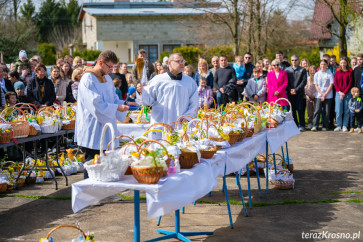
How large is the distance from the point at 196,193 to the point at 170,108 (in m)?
2.37

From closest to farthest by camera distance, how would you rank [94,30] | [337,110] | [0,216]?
[0,216] < [337,110] < [94,30]

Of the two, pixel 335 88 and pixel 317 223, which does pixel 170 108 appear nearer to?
pixel 317 223

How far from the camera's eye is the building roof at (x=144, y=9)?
24627 millimetres

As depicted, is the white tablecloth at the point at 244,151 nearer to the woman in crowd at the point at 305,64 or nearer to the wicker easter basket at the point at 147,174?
the wicker easter basket at the point at 147,174

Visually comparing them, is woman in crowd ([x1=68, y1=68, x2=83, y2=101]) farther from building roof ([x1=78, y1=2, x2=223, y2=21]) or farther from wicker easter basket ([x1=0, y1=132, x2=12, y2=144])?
building roof ([x1=78, y1=2, x2=223, y2=21])

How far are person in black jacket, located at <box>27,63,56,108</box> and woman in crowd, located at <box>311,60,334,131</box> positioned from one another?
7.44m

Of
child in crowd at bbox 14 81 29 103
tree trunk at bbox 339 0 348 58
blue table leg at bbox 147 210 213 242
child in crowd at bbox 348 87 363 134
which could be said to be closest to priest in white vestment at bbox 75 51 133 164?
blue table leg at bbox 147 210 213 242

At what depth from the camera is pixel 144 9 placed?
142ft

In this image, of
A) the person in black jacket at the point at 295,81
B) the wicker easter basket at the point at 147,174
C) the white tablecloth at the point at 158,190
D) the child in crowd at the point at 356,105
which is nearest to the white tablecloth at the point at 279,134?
the white tablecloth at the point at 158,190

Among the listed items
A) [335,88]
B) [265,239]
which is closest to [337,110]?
[335,88]

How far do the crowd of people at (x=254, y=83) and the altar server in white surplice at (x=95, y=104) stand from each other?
13.9 feet

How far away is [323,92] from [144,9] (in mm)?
31658

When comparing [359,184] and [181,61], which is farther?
[359,184]

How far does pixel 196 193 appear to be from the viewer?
14.4ft
